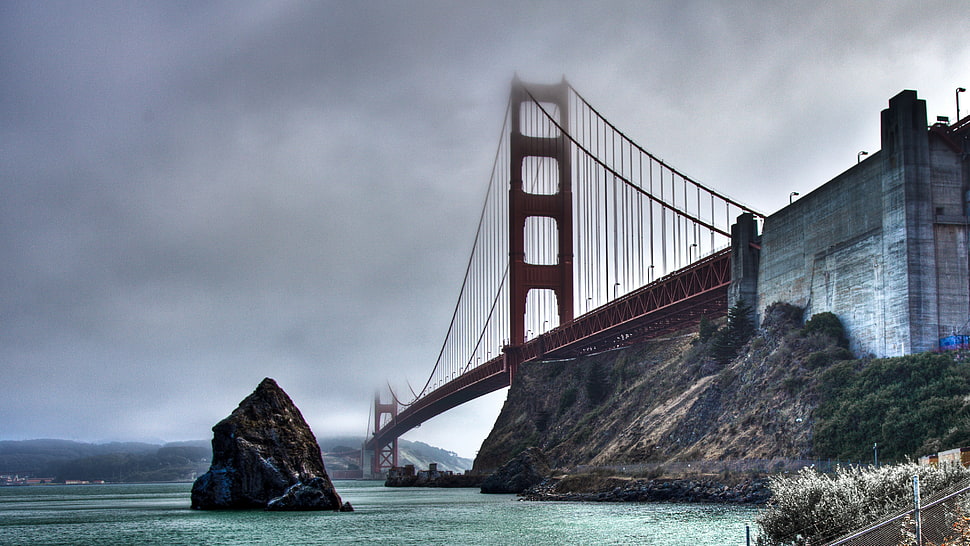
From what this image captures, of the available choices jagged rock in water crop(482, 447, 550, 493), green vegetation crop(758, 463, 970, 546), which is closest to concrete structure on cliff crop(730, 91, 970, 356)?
green vegetation crop(758, 463, 970, 546)

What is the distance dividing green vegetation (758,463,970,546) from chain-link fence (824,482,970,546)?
9.57 feet

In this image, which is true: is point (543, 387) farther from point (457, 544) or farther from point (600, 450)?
point (457, 544)

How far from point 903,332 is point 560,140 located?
208 ft

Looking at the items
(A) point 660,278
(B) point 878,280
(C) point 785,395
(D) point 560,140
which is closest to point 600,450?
(A) point 660,278

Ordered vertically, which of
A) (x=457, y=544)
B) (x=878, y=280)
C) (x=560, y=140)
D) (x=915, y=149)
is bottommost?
(x=457, y=544)

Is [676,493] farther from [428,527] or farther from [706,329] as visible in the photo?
[706,329]

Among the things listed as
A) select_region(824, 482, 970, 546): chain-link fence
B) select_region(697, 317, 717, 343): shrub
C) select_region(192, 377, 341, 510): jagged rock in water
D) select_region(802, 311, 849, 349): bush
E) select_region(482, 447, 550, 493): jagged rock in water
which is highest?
select_region(697, 317, 717, 343): shrub

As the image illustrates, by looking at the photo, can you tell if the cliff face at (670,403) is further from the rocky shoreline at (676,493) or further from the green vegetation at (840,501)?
the green vegetation at (840,501)

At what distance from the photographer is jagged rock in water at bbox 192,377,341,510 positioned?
2069 inches

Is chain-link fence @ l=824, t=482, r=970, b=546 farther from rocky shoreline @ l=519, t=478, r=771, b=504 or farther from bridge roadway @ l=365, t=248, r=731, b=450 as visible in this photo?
bridge roadway @ l=365, t=248, r=731, b=450

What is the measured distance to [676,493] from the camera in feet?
174

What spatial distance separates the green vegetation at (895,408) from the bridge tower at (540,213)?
5408 cm

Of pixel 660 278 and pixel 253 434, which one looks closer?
pixel 253 434

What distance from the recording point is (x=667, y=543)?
3020 cm
